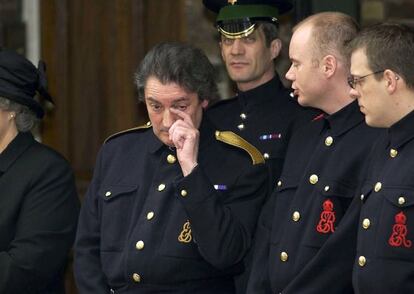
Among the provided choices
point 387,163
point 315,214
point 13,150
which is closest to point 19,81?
point 13,150

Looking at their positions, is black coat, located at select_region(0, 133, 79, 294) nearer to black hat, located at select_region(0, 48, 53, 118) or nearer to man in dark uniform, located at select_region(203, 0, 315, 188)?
black hat, located at select_region(0, 48, 53, 118)

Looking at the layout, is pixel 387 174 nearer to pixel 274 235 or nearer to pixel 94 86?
pixel 274 235

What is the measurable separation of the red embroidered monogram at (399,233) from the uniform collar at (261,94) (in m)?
1.41

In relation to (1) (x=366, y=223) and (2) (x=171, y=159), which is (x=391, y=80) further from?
(2) (x=171, y=159)

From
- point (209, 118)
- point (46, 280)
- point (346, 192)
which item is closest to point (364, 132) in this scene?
point (346, 192)

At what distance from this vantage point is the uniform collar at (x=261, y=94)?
602cm

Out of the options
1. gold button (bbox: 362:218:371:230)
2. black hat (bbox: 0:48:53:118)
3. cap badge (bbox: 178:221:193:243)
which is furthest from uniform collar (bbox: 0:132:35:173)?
gold button (bbox: 362:218:371:230)

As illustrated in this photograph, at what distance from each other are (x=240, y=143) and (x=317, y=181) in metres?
0.51

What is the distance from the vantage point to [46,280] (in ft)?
20.1

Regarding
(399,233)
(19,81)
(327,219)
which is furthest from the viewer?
(19,81)

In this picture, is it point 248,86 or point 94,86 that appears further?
point 94,86

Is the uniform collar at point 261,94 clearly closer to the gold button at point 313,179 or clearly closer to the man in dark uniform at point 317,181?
the man in dark uniform at point 317,181

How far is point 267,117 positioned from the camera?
5957 millimetres

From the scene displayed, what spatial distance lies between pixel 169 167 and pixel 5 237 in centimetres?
91
